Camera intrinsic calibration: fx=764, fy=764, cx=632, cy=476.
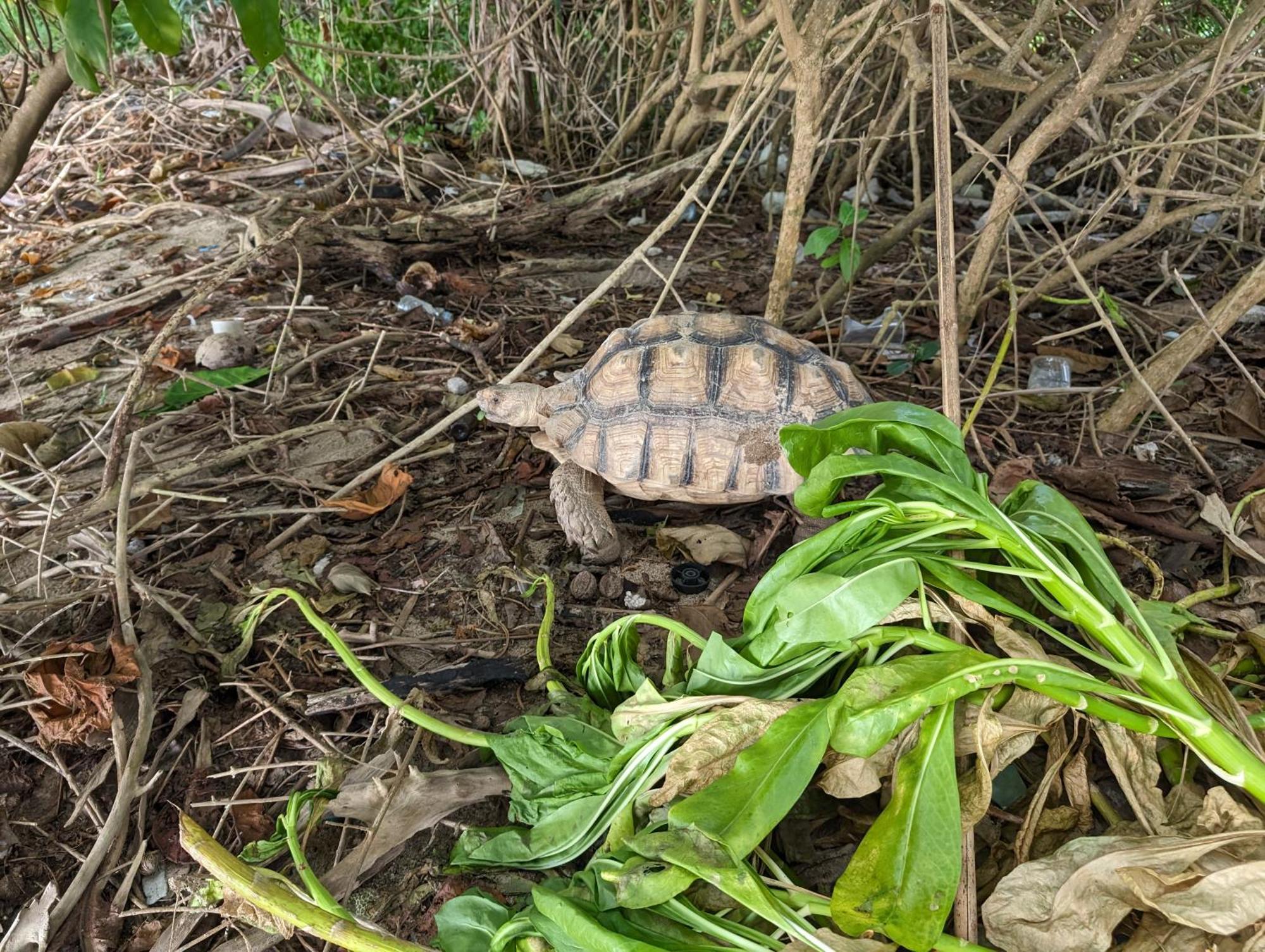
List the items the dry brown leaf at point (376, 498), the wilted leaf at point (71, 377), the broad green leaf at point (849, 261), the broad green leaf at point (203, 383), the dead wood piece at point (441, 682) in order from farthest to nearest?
the wilted leaf at point (71, 377)
the broad green leaf at point (849, 261)
the broad green leaf at point (203, 383)
the dry brown leaf at point (376, 498)
the dead wood piece at point (441, 682)

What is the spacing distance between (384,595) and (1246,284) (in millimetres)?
3075

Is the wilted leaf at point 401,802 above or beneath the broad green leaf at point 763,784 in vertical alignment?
beneath

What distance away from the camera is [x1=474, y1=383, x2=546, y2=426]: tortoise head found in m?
3.03

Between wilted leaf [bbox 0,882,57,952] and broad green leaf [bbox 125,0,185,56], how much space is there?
1991 millimetres

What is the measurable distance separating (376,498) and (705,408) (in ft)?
4.30

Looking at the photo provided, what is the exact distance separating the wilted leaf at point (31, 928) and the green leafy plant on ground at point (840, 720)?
91 cm

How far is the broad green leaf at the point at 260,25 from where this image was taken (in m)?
1.85

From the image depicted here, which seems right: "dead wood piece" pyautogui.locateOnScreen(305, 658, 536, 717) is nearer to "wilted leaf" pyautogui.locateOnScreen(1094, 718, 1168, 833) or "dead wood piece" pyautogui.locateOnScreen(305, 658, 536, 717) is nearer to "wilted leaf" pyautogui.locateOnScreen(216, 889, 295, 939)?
"wilted leaf" pyautogui.locateOnScreen(216, 889, 295, 939)

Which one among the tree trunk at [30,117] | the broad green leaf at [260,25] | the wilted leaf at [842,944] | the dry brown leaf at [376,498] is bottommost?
the dry brown leaf at [376,498]

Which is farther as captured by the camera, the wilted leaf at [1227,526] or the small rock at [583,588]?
the small rock at [583,588]

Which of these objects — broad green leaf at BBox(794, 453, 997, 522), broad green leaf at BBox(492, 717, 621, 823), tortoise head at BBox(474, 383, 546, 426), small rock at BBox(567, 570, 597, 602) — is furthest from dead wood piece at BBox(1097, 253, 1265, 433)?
broad green leaf at BBox(492, 717, 621, 823)

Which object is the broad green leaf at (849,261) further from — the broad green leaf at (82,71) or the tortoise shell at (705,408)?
the broad green leaf at (82,71)

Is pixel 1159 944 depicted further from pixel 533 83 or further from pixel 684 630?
pixel 533 83

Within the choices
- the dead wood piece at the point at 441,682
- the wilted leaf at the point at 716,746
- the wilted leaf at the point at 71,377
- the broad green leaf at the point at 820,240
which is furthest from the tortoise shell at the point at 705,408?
the wilted leaf at the point at 71,377
